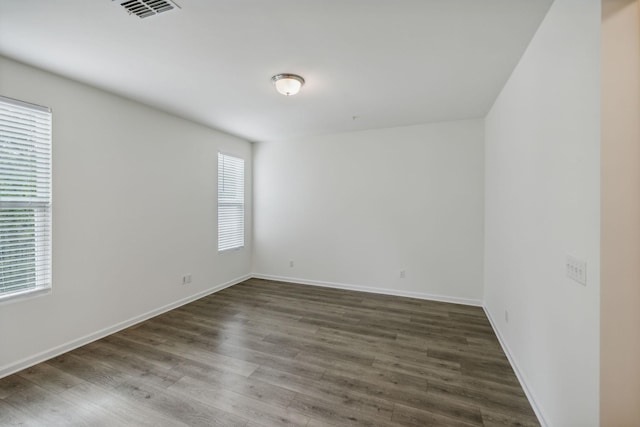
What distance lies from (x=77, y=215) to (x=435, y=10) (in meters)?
3.52

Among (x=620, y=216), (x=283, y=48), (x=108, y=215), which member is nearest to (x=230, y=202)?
(x=108, y=215)

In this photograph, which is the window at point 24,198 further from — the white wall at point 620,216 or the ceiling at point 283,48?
the white wall at point 620,216

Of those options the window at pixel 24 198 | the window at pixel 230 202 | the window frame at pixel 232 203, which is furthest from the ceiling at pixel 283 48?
the window at pixel 230 202

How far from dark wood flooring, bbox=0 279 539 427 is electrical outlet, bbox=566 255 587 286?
1.10m

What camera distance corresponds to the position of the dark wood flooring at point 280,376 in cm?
173

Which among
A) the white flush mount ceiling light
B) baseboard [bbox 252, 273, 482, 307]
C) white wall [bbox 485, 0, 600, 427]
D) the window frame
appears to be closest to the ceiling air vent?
the white flush mount ceiling light

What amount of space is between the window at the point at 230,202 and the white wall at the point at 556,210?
3.97 m

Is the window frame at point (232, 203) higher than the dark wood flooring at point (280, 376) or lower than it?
higher

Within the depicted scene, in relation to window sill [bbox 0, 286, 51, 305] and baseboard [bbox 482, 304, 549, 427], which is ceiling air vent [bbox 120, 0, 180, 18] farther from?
baseboard [bbox 482, 304, 549, 427]

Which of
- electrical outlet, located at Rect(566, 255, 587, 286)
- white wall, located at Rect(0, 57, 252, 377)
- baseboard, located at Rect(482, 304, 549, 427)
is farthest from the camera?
white wall, located at Rect(0, 57, 252, 377)

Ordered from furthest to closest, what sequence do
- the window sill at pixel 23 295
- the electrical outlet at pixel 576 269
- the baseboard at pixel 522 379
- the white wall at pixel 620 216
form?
1. the window sill at pixel 23 295
2. the baseboard at pixel 522 379
3. the electrical outlet at pixel 576 269
4. the white wall at pixel 620 216

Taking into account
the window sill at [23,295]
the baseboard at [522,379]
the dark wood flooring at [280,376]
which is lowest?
the dark wood flooring at [280,376]

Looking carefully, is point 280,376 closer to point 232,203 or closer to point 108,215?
point 108,215

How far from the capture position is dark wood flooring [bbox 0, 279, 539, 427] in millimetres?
1729
